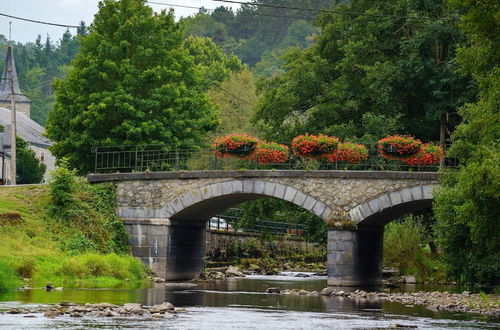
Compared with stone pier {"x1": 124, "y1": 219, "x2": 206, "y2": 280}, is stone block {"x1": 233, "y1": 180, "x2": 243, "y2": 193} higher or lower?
higher

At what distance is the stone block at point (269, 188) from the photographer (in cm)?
3438

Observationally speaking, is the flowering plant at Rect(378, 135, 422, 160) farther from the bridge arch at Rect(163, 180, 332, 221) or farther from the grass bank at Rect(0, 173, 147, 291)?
the grass bank at Rect(0, 173, 147, 291)

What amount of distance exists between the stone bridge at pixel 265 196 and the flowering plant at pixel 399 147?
3.49 ft

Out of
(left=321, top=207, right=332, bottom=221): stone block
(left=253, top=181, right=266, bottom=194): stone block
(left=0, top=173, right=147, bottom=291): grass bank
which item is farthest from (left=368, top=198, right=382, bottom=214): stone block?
(left=0, top=173, right=147, bottom=291): grass bank

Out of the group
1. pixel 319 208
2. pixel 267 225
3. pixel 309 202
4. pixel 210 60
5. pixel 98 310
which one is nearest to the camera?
pixel 98 310

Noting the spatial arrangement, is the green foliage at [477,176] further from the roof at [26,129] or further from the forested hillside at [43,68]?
the forested hillside at [43,68]

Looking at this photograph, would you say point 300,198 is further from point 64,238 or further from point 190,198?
point 64,238

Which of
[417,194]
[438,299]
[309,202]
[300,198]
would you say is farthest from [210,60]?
[438,299]

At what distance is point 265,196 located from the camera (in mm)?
35625

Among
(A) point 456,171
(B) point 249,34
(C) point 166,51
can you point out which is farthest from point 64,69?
(A) point 456,171

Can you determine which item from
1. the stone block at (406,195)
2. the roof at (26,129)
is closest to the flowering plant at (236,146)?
the stone block at (406,195)

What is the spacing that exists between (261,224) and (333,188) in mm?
22427

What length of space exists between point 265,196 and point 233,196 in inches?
48.1

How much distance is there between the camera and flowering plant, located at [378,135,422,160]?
33.3 meters
